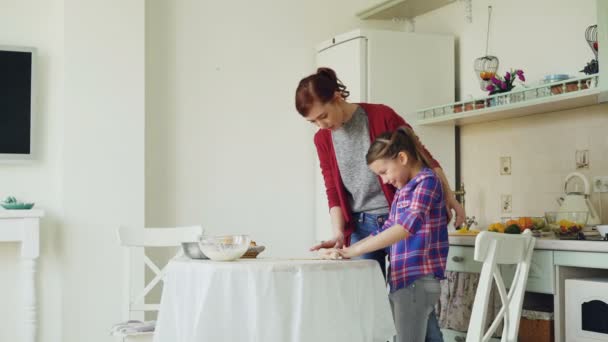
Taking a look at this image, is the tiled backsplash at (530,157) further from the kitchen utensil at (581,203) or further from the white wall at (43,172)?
the white wall at (43,172)

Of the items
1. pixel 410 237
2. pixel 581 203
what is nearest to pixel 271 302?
pixel 410 237

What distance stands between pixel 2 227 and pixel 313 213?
178cm

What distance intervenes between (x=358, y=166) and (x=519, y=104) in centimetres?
118

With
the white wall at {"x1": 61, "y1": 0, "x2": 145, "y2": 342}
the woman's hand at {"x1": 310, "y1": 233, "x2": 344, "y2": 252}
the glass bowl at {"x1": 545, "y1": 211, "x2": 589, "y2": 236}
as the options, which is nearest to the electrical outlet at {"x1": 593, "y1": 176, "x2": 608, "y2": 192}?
the glass bowl at {"x1": 545, "y1": 211, "x2": 589, "y2": 236}

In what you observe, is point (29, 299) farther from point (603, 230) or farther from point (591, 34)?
point (591, 34)

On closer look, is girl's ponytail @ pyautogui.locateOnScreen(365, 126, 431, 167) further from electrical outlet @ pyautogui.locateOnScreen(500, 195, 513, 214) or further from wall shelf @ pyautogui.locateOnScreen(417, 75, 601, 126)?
electrical outlet @ pyautogui.locateOnScreen(500, 195, 513, 214)

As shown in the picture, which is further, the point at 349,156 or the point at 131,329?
the point at 131,329

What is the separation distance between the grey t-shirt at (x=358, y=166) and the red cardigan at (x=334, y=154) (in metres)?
0.02

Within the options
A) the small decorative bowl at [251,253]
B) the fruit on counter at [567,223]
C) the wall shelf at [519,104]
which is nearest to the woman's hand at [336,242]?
the small decorative bowl at [251,253]

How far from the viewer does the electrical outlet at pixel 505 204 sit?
4.13m

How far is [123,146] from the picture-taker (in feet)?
13.7

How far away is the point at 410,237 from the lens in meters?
2.61

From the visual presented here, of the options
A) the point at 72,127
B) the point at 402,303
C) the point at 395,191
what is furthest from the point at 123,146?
the point at 402,303

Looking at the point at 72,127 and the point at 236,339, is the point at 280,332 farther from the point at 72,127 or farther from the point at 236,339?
the point at 72,127
